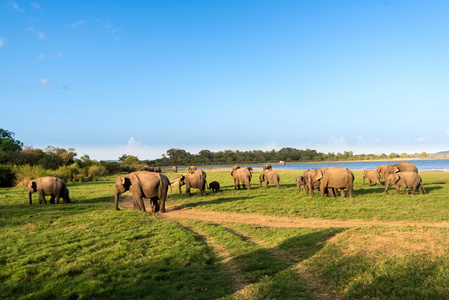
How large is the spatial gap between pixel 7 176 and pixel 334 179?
38.4m

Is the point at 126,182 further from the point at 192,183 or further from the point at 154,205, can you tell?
the point at 192,183

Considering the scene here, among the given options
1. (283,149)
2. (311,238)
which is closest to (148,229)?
(311,238)

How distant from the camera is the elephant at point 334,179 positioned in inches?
809

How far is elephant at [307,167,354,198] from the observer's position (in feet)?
67.4

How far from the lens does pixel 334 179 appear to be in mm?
20781

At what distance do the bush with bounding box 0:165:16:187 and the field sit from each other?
26.4 m

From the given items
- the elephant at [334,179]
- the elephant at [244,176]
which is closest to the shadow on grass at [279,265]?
the elephant at [334,179]

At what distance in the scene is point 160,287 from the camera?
627 centimetres

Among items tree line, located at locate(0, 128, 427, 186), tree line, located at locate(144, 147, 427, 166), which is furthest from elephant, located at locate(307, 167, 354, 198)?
tree line, located at locate(144, 147, 427, 166)

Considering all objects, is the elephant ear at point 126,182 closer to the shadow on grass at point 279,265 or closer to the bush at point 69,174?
the shadow on grass at point 279,265

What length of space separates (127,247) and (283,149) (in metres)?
186

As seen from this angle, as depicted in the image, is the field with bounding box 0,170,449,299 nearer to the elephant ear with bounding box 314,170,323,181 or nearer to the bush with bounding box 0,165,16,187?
the elephant ear with bounding box 314,170,323,181

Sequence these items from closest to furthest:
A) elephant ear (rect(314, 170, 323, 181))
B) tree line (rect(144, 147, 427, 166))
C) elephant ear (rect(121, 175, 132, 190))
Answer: elephant ear (rect(121, 175, 132, 190)), elephant ear (rect(314, 170, 323, 181)), tree line (rect(144, 147, 427, 166))

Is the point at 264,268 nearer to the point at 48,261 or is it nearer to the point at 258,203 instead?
the point at 48,261
